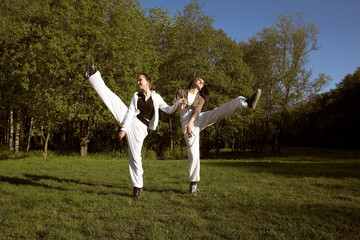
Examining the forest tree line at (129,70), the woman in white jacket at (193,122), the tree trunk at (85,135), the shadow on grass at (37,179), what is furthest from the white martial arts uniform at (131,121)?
the tree trunk at (85,135)

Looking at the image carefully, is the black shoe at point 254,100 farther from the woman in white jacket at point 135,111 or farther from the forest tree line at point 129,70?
the forest tree line at point 129,70

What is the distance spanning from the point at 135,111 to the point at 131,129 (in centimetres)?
39

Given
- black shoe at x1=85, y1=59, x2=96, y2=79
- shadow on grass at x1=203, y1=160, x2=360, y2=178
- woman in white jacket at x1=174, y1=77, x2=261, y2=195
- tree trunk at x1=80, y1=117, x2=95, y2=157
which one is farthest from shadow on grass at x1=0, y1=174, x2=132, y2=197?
tree trunk at x1=80, y1=117, x2=95, y2=157

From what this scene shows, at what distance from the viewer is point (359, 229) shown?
3.53 metres

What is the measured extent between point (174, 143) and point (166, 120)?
215 cm

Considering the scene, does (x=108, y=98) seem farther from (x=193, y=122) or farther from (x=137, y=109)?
(x=193, y=122)

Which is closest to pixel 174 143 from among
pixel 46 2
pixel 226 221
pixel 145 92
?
pixel 46 2

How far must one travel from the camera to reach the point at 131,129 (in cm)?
550

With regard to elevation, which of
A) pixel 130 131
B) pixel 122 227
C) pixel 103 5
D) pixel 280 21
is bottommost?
pixel 122 227

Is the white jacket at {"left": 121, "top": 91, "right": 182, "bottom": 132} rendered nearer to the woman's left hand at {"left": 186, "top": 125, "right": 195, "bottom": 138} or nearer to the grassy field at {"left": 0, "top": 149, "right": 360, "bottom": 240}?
the woman's left hand at {"left": 186, "top": 125, "right": 195, "bottom": 138}

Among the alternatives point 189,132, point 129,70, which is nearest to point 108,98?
point 189,132

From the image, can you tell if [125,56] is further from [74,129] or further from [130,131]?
[130,131]

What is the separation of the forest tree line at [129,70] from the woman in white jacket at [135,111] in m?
9.30

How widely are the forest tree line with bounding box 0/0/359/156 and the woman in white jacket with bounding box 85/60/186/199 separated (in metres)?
9.30
